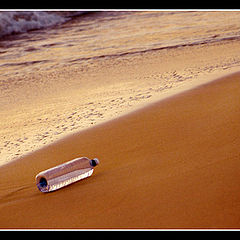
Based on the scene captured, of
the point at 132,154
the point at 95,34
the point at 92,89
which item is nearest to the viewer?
the point at 132,154

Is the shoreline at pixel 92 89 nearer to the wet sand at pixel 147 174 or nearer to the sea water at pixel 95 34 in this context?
the wet sand at pixel 147 174

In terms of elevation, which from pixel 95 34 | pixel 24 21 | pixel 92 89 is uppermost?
pixel 24 21

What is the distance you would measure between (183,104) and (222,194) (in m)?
1.78

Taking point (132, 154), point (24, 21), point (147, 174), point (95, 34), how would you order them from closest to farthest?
point (147, 174) < point (132, 154) < point (95, 34) < point (24, 21)

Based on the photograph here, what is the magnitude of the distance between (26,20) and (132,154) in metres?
12.6

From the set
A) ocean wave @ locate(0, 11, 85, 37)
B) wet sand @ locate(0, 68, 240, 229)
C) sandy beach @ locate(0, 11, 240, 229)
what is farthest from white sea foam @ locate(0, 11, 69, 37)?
wet sand @ locate(0, 68, 240, 229)

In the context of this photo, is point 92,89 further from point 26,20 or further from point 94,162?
Answer: point 26,20

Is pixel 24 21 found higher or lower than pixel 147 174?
higher

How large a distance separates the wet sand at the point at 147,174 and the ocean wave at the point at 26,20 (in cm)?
1080

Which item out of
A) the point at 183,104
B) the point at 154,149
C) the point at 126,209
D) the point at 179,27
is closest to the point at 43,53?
the point at 179,27

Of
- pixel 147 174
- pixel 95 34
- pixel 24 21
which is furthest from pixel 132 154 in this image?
pixel 24 21

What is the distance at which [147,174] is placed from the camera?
316cm

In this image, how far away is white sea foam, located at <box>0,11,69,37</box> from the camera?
14.4 meters

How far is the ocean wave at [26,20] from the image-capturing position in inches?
566
